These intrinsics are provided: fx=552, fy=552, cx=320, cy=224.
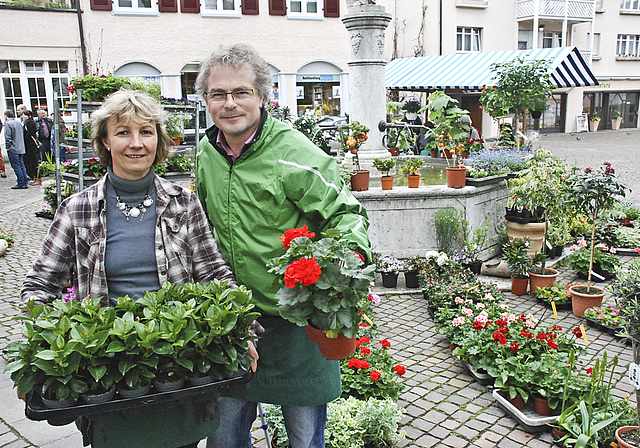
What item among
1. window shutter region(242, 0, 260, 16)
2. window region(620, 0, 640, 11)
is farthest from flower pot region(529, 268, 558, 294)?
window region(620, 0, 640, 11)

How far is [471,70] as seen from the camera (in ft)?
55.4

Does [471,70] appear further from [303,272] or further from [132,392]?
[132,392]

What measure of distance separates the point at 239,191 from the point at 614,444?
97.2 inches

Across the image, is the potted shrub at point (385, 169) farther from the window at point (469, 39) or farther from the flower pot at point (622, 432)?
the window at point (469, 39)

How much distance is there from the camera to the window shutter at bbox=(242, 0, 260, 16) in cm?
1953

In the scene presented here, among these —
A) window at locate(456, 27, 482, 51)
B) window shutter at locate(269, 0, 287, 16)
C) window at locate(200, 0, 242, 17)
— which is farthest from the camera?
window at locate(456, 27, 482, 51)

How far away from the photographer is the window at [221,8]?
757 inches

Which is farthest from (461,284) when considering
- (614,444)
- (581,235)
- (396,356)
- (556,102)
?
(556,102)

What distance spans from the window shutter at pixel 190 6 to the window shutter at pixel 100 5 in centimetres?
236

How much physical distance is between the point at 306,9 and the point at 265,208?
20.1m

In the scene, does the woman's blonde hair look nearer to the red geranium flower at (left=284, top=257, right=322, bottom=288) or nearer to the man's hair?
the man's hair

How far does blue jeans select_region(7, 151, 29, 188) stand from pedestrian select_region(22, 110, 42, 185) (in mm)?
561

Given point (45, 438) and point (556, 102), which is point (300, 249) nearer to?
point (45, 438)

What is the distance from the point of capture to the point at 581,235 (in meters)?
8.23
